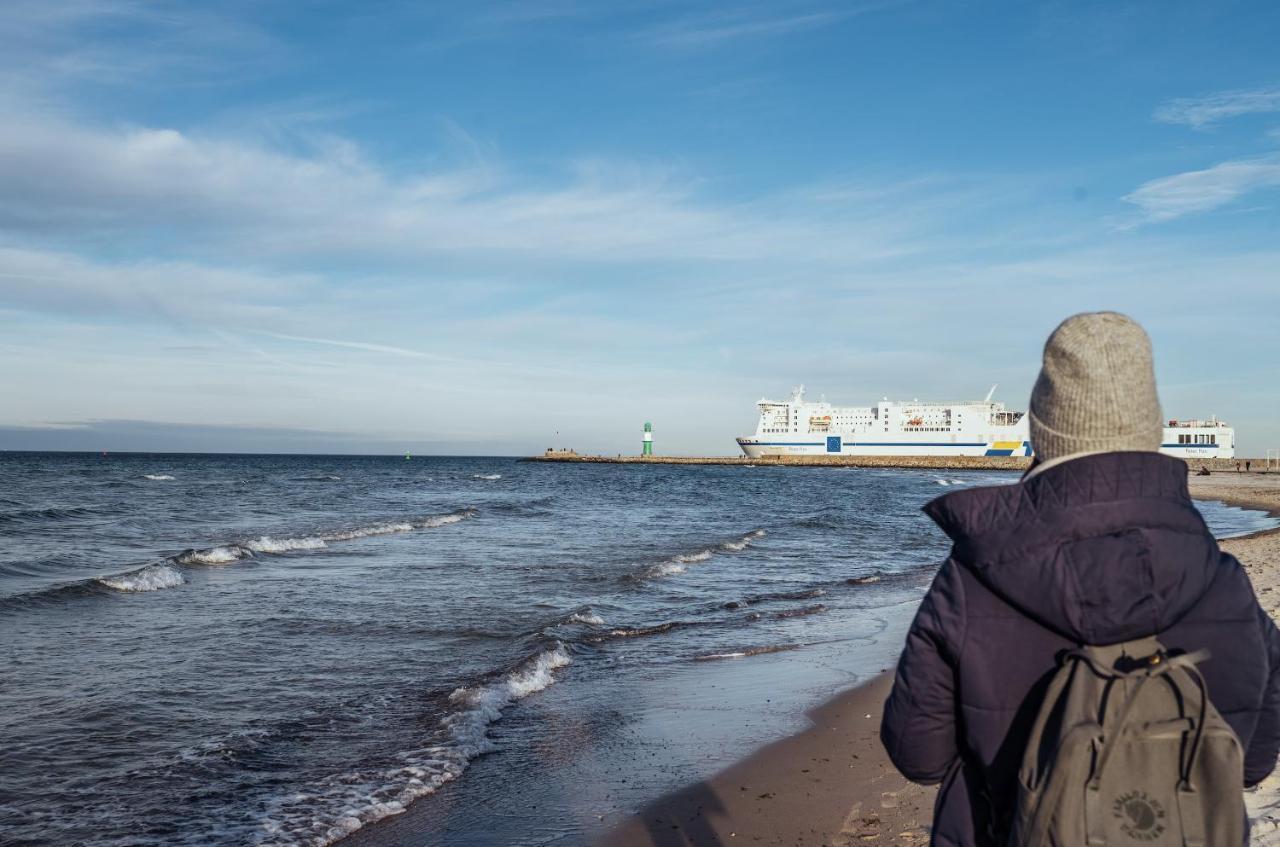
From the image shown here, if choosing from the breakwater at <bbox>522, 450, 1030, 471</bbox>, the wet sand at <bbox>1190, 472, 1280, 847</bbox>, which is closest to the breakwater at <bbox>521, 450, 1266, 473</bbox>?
the breakwater at <bbox>522, 450, 1030, 471</bbox>

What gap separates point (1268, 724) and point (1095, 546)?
539 millimetres

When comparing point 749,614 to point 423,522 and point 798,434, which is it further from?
point 798,434

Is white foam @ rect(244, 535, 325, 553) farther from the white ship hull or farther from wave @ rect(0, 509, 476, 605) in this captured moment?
the white ship hull

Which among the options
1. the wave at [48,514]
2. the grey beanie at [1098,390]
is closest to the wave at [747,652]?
the grey beanie at [1098,390]

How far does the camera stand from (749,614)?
37.8 feet

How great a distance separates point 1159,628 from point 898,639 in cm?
883

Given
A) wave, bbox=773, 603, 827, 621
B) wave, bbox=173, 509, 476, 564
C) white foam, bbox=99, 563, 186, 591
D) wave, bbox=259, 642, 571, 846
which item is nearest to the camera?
wave, bbox=259, 642, 571, 846

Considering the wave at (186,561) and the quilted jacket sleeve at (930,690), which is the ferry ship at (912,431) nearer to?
the wave at (186,561)

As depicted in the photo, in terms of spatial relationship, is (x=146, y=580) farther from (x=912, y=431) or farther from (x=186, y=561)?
(x=912, y=431)

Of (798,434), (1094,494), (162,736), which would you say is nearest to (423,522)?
(162,736)

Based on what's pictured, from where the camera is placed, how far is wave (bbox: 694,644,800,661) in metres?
9.04

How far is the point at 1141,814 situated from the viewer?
1.45 m

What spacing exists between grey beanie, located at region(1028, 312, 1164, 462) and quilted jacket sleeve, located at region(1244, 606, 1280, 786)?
1.18 ft

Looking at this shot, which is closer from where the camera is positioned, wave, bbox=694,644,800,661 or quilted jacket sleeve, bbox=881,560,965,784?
quilted jacket sleeve, bbox=881,560,965,784
